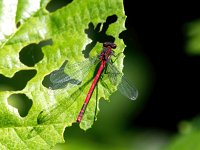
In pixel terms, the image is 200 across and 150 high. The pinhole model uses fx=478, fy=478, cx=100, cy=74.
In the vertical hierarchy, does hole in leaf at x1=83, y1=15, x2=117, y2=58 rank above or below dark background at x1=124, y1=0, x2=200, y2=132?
below

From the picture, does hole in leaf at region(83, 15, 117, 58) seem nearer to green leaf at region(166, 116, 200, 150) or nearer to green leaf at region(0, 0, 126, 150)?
green leaf at region(0, 0, 126, 150)

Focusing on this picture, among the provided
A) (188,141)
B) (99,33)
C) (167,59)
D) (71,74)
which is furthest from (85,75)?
(167,59)

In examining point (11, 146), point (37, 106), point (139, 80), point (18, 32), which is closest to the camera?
point (11, 146)

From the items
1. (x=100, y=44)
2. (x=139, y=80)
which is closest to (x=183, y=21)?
(x=139, y=80)

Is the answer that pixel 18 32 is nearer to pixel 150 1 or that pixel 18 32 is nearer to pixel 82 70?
pixel 82 70

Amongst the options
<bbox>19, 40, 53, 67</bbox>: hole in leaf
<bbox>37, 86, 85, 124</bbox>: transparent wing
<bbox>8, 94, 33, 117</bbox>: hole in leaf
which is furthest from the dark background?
<bbox>37, 86, 85, 124</bbox>: transparent wing

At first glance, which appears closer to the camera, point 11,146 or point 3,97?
point 11,146

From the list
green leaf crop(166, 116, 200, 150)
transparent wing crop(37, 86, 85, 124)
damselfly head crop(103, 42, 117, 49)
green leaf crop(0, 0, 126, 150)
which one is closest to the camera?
transparent wing crop(37, 86, 85, 124)
